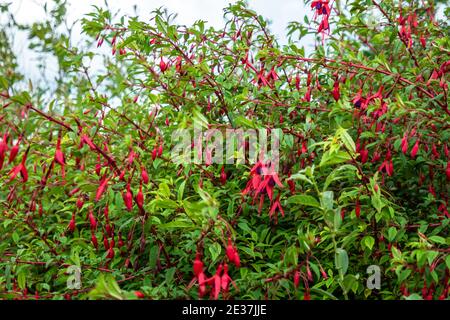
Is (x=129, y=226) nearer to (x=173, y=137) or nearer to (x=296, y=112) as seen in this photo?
(x=173, y=137)

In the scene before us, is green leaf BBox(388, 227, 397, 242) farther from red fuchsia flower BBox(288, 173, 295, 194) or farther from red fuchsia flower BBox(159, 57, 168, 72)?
red fuchsia flower BBox(159, 57, 168, 72)

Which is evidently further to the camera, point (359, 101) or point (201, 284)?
point (359, 101)

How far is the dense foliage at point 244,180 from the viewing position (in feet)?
5.91

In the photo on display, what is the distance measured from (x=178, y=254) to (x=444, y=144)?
3.24 ft

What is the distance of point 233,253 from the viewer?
164 centimetres

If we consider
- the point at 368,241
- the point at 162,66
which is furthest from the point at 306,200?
the point at 162,66

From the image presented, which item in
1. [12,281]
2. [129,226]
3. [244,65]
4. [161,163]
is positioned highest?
[244,65]

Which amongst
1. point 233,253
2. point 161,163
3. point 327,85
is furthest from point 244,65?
point 233,253

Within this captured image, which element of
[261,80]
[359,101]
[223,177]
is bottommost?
[223,177]

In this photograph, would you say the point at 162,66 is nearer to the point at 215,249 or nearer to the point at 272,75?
the point at 272,75

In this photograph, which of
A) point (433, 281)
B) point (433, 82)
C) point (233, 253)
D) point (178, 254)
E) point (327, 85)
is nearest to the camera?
point (233, 253)

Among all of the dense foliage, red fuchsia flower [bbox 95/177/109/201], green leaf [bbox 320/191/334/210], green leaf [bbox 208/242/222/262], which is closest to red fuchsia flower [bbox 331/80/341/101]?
the dense foliage

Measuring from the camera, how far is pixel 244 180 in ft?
7.70

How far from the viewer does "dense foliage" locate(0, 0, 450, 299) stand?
1.80 meters
